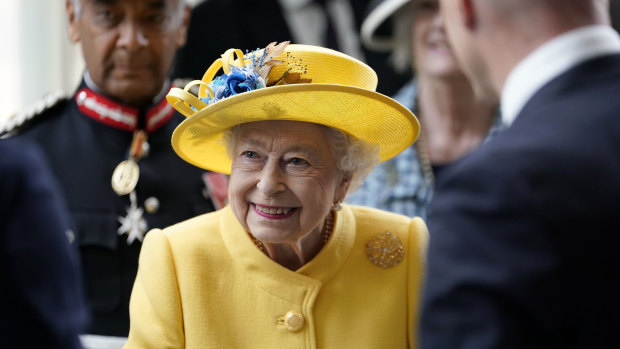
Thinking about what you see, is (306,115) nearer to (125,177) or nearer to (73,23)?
(125,177)

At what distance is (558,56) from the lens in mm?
1710

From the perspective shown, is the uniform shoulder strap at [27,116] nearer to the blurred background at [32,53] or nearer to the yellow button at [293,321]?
the yellow button at [293,321]

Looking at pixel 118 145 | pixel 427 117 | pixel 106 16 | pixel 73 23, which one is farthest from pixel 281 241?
pixel 427 117

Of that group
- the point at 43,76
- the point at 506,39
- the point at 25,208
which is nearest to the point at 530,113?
the point at 506,39

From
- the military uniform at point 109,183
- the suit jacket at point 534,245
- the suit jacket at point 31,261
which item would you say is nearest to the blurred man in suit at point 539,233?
the suit jacket at point 534,245

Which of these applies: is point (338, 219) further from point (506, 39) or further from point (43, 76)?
point (43, 76)

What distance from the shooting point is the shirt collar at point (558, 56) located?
5.57ft

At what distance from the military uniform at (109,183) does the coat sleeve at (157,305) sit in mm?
738

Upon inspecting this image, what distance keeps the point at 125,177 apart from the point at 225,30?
206 cm

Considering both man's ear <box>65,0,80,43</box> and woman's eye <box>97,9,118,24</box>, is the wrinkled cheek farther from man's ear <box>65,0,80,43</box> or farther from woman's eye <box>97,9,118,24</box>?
man's ear <box>65,0,80,43</box>

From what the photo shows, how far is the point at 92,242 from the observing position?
135 inches

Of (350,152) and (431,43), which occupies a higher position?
(350,152)

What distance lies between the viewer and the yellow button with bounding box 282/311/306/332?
8.65ft

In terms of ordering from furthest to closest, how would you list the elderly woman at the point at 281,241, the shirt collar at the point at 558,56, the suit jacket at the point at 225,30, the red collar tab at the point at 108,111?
the suit jacket at the point at 225,30 < the red collar tab at the point at 108,111 < the elderly woman at the point at 281,241 < the shirt collar at the point at 558,56
